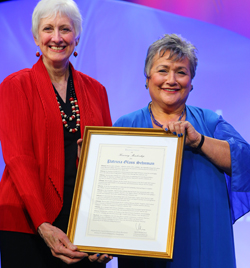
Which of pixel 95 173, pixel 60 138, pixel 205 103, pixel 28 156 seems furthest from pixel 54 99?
pixel 205 103

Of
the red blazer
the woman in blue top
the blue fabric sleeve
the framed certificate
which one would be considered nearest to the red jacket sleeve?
the red blazer

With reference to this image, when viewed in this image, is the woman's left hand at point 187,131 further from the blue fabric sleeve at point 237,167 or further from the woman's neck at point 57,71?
the woman's neck at point 57,71

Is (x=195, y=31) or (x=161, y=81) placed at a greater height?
Result: (x=195, y=31)

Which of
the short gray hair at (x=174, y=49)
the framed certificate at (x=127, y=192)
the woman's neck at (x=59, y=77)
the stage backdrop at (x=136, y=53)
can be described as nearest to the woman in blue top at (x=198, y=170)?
the short gray hair at (x=174, y=49)

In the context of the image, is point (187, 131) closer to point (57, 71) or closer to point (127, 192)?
point (127, 192)

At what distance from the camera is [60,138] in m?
1.62

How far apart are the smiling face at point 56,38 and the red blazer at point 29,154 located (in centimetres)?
15

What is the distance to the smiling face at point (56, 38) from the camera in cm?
171

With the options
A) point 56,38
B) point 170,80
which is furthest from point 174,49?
point 56,38

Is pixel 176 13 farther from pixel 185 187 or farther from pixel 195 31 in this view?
pixel 185 187

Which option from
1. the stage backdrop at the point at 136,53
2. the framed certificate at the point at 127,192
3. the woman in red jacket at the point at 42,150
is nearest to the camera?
the framed certificate at the point at 127,192

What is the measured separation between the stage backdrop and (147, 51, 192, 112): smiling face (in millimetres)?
975

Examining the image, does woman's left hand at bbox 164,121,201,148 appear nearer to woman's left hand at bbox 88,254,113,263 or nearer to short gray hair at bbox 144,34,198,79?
short gray hair at bbox 144,34,198,79

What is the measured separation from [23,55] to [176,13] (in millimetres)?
1204
